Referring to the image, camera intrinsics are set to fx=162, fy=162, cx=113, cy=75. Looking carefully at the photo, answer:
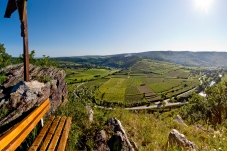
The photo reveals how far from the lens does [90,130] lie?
5.07m

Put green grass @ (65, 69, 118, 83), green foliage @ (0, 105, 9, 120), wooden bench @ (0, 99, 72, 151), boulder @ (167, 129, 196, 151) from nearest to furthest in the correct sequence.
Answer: wooden bench @ (0, 99, 72, 151) → green foliage @ (0, 105, 9, 120) → boulder @ (167, 129, 196, 151) → green grass @ (65, 69, 118, 83)

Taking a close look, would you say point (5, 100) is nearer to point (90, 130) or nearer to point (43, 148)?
point (43, 148)

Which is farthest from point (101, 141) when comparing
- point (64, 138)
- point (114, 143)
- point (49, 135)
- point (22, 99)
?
point (22, 99)

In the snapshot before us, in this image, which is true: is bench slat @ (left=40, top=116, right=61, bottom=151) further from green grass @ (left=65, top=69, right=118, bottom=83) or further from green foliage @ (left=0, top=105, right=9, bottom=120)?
green grass @ (left=65, top=69, right=118, bottom=83)

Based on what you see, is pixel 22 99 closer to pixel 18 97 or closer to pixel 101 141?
pixel 18 97

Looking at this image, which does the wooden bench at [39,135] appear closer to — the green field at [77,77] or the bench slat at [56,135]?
the bench slat at [56,135]

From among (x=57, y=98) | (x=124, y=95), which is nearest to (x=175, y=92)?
(x=124, y=95)

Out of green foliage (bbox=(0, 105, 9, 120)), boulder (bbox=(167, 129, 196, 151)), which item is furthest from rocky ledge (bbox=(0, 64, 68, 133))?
boulder (bbox=(167, 129, 196, 151))

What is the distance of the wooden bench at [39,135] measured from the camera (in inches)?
96.7

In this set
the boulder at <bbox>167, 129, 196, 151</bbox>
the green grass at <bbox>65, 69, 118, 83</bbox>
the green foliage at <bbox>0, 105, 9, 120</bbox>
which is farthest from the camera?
the green grass at <bbox>65, 69, 118, 83</bbox>

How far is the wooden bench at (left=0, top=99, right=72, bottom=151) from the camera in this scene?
2455 millimetres

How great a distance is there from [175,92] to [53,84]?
104 meters

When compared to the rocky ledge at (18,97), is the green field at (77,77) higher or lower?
lower

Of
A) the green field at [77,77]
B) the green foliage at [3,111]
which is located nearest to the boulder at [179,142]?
the green foliage at [3,111]
